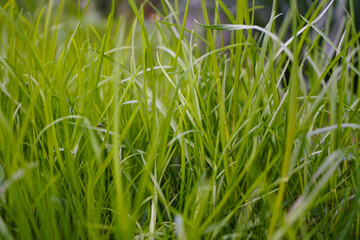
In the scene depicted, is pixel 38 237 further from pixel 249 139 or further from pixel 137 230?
pixel 249 139

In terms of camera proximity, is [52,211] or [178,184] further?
[178,184]

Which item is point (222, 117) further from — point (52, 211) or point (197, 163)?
point (52, 211)

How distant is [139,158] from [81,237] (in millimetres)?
191

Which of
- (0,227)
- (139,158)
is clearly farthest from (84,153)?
(0,227)

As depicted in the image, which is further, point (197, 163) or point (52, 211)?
point (197, 163)

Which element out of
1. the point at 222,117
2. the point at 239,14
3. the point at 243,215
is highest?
the point at 239,14

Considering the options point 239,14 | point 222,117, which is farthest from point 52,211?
point 239,14

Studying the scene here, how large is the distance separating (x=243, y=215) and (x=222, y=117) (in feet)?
0.50

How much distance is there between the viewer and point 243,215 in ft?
1.94

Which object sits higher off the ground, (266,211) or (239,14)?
(239,14)

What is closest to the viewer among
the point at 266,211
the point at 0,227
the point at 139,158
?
the point at 0,227

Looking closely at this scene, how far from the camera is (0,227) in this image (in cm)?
44

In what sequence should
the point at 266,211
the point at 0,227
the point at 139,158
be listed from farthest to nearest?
the point at 139,158
the point at 266,211
the point at 0,227

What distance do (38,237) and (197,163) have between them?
0.86 feet
